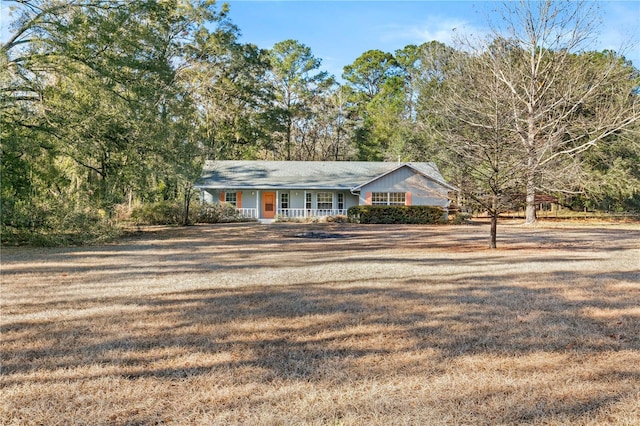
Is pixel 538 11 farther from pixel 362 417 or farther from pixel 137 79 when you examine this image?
pixel 362 417

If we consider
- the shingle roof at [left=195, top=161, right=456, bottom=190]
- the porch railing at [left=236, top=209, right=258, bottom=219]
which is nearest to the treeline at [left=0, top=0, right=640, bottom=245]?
the shingle roof at [left=195, top=161, right=456, bottom=190]

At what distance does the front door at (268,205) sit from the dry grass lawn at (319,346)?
20.0m

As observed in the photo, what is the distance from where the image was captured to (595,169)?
110 feet

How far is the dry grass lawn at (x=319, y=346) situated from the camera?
9.86ft

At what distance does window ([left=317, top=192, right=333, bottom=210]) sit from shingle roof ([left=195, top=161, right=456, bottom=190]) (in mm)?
805

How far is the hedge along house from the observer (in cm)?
2809

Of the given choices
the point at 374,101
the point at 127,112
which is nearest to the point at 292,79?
the point at 374,101

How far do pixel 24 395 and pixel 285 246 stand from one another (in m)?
10.7

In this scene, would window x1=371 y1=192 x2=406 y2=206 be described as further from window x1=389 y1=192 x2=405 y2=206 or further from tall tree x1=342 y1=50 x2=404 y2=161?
tall tree x1=342 y1=50 x2=404 y2=161

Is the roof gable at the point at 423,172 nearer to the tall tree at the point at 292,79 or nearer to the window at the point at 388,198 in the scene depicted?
the window at the point at 388,198

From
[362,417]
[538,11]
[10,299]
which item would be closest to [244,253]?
[10,299]

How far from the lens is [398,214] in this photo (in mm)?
26766


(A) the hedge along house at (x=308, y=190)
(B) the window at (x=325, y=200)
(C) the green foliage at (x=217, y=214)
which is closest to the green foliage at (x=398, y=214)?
(A) the hedge along house at (x=308, y=190)

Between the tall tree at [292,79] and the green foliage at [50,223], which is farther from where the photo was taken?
the tall tree at [292,79]
